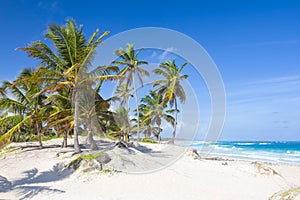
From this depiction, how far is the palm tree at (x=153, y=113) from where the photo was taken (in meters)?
30.7

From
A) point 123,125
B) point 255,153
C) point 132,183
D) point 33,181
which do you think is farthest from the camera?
point 255,153

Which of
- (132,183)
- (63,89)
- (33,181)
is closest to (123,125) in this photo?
(63,89)

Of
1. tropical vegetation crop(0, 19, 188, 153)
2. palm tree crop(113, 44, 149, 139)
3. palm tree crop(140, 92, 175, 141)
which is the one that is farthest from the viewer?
palm tree crop(140, 92, 175, 141)

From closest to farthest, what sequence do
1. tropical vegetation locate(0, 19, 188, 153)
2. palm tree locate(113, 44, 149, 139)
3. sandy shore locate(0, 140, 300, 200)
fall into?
sandy shore locate(0, 140, 300, 200) < tropical vegetation locate(0, 19, 188, 153) < palm tree locate(113, 44, 149, 139)

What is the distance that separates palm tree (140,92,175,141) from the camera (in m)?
30.7

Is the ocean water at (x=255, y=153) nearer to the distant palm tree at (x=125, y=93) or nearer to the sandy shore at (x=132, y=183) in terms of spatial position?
the sandy shore at (x=132, y=183)

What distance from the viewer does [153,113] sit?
3117 cm

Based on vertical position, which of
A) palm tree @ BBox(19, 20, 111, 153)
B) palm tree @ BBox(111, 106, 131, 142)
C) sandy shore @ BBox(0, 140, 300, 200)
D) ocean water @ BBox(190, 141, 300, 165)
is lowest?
ocean water @ BBox(190, 141, 300, 165)

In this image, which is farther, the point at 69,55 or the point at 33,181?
the point at 69,55

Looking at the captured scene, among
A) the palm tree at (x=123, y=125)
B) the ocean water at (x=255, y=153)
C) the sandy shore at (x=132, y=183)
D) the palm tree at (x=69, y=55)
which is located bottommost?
the ocean water at (x=255, y=153)

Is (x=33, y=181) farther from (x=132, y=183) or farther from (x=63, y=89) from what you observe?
(x=63, y=89)

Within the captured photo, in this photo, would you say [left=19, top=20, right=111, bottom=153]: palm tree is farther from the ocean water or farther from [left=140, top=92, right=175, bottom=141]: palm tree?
[left=140, top=92, right=175, bottom=141]: palm tree

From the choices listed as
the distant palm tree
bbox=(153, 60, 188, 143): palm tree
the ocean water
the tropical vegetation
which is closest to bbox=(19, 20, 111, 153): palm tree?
the tropical vegetation

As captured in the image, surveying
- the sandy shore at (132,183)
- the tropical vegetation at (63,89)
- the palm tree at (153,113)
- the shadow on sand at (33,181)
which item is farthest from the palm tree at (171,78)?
the shadow on sand at (33,181)
